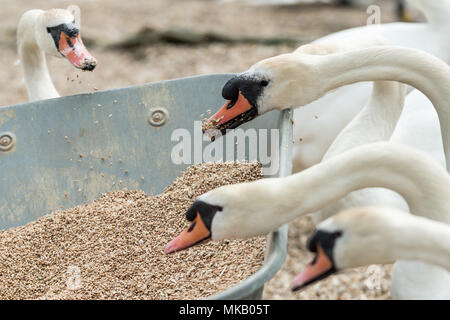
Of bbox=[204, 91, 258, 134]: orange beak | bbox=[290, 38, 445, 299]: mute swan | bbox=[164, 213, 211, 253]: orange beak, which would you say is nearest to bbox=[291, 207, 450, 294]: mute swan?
bbox=[164, 213, 211, 253]: orange beak

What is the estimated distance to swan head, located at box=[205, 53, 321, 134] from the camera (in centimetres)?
193

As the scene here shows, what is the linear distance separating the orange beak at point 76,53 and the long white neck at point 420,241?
1445 millimetres

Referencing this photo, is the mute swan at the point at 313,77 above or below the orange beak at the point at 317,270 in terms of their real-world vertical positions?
above

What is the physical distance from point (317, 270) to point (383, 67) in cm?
93

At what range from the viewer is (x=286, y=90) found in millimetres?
1978

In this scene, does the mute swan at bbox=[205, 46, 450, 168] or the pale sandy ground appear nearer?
the mute swan at bbox=[205, 46, 450, 168]

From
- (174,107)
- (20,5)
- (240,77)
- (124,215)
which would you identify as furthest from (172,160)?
(20,5)

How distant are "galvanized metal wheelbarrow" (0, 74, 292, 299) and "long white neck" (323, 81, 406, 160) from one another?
31 cm

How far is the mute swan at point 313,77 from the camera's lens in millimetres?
1938

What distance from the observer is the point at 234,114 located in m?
1.96

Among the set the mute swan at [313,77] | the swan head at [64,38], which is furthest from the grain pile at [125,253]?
the swan head at [64,38]

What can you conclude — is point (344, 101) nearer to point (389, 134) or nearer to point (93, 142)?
point (389, 134)

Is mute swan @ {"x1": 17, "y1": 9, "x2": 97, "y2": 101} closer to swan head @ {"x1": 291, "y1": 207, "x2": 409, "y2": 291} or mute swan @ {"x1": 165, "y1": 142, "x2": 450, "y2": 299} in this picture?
mute swan @ {"x1": 165, "y1": 142, "x2": 450, "y2": 299}

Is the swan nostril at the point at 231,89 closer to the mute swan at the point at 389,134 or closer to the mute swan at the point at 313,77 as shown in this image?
the mute swan at the point at 313,77
